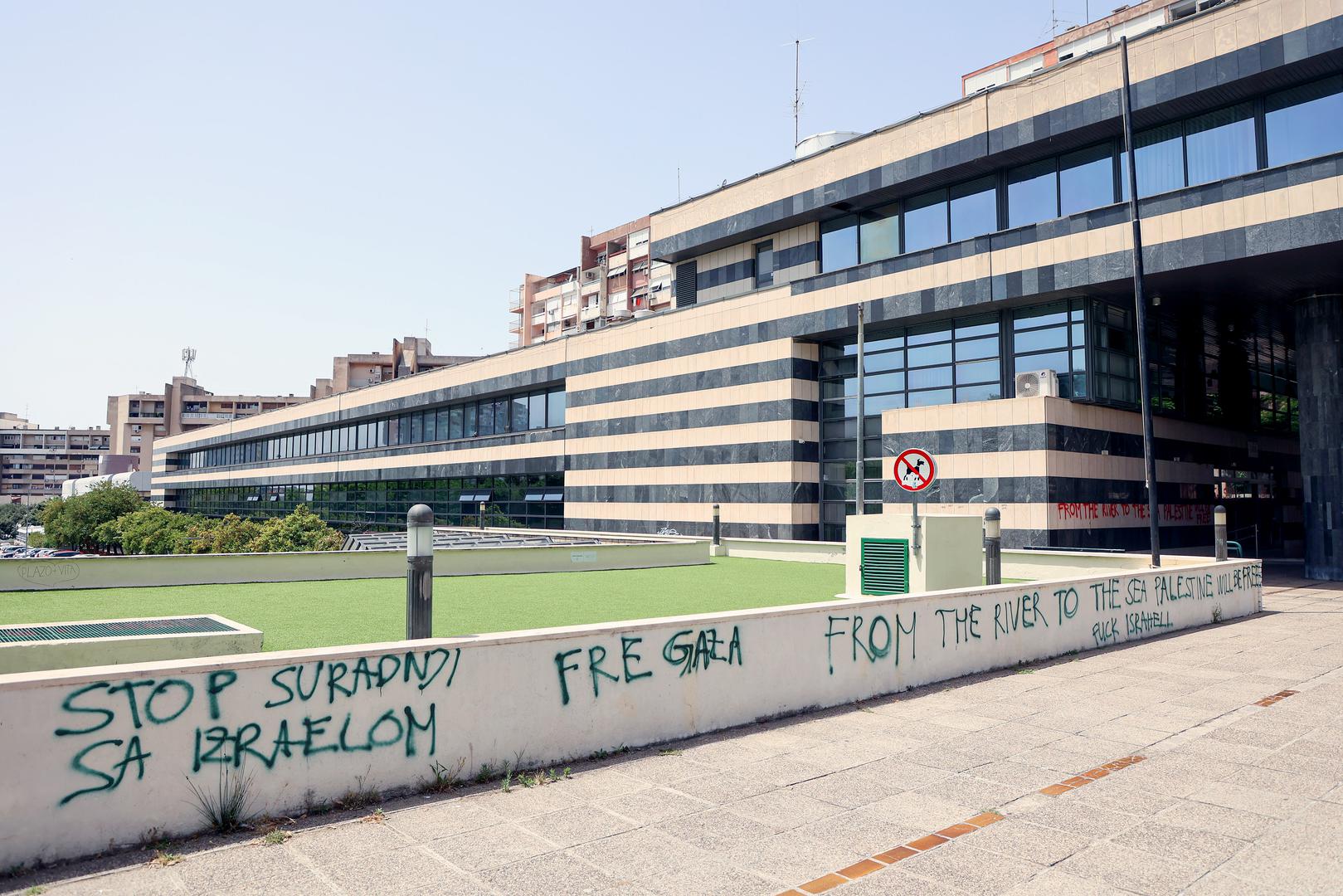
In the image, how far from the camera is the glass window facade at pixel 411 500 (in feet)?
154

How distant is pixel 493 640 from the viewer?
21.3 ft

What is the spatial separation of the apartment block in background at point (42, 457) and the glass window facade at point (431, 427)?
127690 mm

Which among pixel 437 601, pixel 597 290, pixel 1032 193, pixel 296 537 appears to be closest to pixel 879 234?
pixel 1032 193

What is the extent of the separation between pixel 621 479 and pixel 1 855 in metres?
36.4

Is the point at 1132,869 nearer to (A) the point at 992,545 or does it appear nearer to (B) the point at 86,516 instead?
(A) the point at 992,545

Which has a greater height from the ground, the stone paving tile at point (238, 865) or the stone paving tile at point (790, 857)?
the stone paving tile at point (238, 865)

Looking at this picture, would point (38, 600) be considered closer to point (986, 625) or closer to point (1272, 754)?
point (986, 625)

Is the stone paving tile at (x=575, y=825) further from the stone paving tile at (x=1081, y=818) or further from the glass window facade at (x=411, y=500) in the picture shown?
the glass window facade at (x=411, y=500)

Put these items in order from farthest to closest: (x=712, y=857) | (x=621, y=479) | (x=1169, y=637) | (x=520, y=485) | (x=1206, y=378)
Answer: (x=520, y=485) < (x=621, y=479) < (x=1206, y=378) < (x=1169, y=637) < (x=712, y=857)

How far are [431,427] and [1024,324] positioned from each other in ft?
133

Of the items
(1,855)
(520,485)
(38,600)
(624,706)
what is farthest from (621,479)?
(1,855)

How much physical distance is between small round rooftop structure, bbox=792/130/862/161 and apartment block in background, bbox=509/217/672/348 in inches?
1336

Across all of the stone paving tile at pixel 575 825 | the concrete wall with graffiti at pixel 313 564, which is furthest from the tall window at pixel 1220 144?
the stone paving tile at pixel 575 825

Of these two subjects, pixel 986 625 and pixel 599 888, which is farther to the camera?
pixel 986 625
